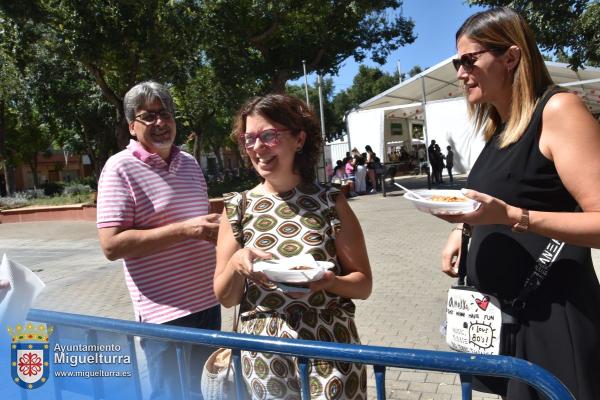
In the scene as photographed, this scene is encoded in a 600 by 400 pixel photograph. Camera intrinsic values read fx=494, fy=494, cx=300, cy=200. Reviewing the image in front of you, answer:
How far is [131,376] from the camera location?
6.50 feet

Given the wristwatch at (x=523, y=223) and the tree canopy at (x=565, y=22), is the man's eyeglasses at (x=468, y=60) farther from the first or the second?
the tree canopy at (x=565, y=22)

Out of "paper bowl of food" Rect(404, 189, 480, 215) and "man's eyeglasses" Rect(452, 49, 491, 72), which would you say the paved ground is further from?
"man's eyeglasses" Rect(452, 49, 491, 72)

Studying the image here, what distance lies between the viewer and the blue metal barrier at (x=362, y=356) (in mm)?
1279

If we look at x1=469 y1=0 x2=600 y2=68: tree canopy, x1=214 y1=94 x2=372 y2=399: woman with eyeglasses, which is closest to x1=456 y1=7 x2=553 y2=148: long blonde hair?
x1=214 y1=94 x2=372 y2=399: woman with eyeglasses

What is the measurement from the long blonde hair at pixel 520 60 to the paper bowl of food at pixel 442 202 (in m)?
0.26

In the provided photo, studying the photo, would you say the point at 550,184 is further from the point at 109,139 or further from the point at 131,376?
the point at 109,139

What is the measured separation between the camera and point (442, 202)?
165cm

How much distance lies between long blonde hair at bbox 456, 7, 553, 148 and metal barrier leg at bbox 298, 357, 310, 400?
1.00 m

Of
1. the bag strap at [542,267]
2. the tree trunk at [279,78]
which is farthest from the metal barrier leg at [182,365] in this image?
the tree trunk at [279,78]

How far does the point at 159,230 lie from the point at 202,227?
0.20m

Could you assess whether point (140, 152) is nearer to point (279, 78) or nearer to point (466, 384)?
point (466, 384)

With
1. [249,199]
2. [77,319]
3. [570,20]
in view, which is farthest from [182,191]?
[570,20]

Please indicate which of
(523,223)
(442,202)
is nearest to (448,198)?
(442,202)

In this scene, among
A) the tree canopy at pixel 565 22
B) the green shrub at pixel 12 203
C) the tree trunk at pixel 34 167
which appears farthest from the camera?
the tree trunk at pixel 34 167
